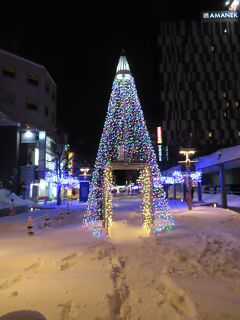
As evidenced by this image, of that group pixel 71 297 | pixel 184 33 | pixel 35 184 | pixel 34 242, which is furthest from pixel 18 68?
pixel 184 33

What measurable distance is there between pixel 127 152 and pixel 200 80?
75648 mm

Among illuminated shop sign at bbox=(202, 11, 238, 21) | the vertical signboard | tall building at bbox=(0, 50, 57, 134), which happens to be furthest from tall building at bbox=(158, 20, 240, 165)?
the vertical signboard

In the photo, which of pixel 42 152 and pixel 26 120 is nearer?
pixel 42 152

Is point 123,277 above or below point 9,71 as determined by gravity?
below

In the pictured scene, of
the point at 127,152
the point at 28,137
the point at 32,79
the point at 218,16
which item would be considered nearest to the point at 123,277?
the point at 127,152

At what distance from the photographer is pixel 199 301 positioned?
5.02m

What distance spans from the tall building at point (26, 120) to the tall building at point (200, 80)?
3987 cm

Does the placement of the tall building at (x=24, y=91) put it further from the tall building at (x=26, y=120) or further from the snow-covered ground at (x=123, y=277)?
the snow-covered ground at (x=123, y=277)

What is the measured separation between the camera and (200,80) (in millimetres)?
84125

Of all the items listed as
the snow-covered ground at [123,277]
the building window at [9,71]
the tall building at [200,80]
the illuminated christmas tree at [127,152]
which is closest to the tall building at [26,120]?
the building window at [9,71]

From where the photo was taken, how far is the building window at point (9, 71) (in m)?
46.3

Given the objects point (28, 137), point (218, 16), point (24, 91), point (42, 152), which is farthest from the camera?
point (218, 16)

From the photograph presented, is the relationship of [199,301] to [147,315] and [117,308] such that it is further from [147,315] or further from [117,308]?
[117,308]

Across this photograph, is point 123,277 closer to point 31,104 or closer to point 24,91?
point 24,91
